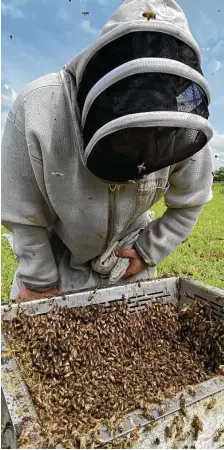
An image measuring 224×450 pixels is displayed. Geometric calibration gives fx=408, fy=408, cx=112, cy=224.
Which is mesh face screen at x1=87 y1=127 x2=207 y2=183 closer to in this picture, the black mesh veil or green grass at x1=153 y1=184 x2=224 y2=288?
the black mesh veil

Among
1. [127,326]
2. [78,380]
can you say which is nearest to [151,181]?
[127,326]

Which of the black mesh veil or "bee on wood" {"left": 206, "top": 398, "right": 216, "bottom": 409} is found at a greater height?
the black mesh veil

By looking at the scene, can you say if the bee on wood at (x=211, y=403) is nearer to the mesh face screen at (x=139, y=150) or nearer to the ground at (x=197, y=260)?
the mesh face screen at (x=139, y=150)

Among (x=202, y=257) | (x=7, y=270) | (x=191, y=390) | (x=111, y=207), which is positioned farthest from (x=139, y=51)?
(x=202, y=257)

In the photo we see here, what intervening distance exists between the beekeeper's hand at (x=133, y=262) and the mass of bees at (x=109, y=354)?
393 mm

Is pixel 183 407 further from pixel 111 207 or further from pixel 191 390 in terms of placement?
pixel 111 207

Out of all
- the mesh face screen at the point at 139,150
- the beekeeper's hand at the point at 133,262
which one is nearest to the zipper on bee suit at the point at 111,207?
the mesh face screen at the point at 139,150

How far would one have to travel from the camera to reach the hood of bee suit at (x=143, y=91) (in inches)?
72.4

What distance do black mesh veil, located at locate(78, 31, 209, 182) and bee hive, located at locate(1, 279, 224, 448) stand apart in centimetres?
108

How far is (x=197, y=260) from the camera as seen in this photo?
7.87 m

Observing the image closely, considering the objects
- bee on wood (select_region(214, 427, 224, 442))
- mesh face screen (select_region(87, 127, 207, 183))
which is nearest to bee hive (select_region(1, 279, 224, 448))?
bee on wood (select_region(214, 427, 224, 442))

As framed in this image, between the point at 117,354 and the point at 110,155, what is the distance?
145cm

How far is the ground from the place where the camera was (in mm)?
6710

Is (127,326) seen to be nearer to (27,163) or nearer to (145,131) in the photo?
(27,163)
